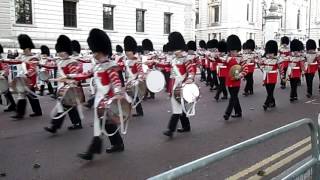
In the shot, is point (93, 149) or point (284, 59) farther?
point (284, 59)

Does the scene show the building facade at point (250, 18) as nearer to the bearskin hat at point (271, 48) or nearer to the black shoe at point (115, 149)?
the bearskin hat at point (271, 48)

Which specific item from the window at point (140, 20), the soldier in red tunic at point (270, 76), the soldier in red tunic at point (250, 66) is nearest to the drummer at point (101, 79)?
the soldier in red tunic at point (270, 76)

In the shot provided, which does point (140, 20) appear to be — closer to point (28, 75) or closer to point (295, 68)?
point (295, 68)

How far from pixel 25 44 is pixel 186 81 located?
4852mm

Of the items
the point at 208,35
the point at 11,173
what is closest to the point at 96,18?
the point at 11,173

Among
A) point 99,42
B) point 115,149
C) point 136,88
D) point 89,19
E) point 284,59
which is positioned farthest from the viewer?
point 89,19

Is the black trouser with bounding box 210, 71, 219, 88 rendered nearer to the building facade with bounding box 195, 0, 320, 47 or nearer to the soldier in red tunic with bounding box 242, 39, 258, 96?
the soldier in red tunic with bounding box 242, 39, 258, 96

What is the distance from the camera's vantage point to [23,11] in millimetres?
28562

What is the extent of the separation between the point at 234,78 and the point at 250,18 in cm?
6604

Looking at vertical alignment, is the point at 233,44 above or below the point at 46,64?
above

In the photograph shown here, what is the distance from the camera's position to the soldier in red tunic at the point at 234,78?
33.5ft

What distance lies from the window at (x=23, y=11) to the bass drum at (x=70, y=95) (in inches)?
853

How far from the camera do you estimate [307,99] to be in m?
14.3

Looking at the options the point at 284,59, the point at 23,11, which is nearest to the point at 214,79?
the point at 284,59
